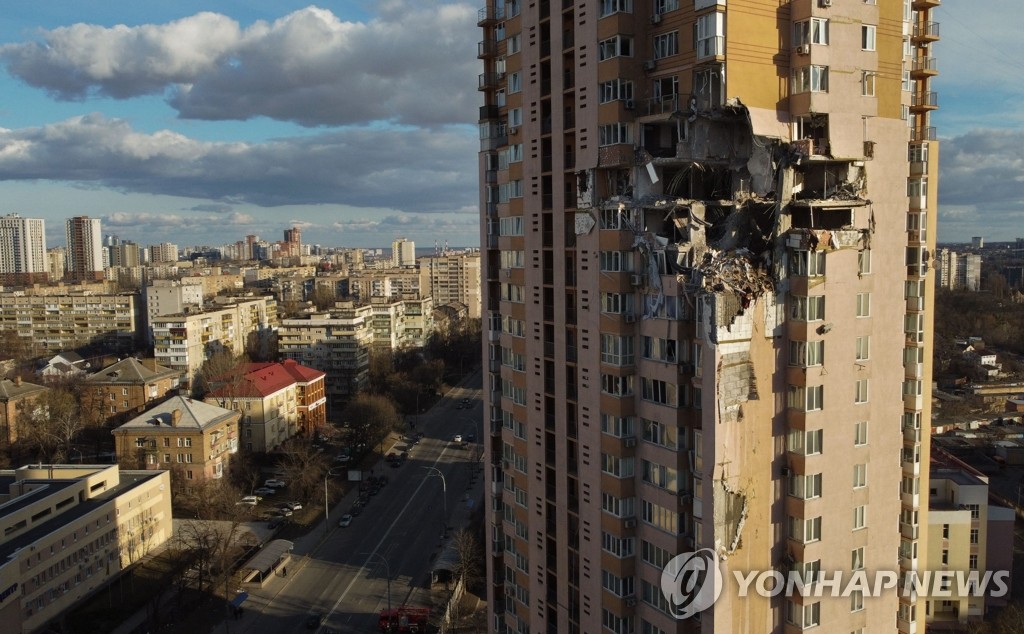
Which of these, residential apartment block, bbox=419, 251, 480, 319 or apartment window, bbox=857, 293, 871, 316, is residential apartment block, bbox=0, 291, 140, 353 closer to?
residential apartment block, bbox=419, 251, 480, 319

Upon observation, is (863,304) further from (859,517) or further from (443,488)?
(443,488)

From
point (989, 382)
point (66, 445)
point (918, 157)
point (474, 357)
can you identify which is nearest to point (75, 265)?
point (474, 357)

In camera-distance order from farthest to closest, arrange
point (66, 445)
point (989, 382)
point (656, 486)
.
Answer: point (989, 382) → point (66, 445) → point (656, 486)

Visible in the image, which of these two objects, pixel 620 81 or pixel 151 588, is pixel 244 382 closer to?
pixel 151 588

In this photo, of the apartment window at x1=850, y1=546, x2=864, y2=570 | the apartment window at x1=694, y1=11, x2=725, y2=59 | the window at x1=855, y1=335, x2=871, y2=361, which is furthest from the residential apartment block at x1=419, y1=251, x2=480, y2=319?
the apartment window at x1=694, y1=11, x2=725, y2=59

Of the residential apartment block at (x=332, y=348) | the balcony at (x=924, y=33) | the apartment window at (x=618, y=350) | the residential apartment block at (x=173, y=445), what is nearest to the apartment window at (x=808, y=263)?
the apartment window at (x=618, y=350)

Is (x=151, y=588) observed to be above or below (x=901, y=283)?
below

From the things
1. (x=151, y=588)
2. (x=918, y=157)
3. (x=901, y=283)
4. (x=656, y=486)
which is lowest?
(x=151, y=588)

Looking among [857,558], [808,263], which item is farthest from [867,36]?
[857,558]
